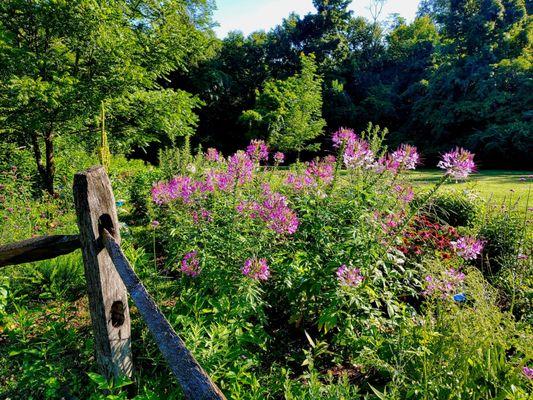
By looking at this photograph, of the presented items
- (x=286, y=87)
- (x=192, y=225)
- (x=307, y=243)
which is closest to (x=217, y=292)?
(x=192, y=225)

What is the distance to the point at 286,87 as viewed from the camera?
19.6m

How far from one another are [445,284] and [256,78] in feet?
82.3

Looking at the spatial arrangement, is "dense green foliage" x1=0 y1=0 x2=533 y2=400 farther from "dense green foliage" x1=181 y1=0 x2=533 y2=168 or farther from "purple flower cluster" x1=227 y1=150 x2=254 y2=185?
"dense green foliage" x1=181 y1=0 x2=533 y2=168

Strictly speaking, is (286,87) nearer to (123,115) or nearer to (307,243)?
(123,115)

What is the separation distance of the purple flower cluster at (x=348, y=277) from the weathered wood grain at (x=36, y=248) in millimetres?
1622

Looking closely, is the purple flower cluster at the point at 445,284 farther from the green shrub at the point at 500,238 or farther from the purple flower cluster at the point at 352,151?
the green shrub at the point at 500,238

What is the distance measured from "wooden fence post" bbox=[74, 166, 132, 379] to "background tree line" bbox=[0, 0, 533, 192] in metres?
3.43

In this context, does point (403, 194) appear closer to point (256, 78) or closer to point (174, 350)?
point (174, 350)

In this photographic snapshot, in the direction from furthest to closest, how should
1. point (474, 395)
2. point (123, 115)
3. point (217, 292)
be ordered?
point (123, 115) → point (217, 292) → point (474, 395)

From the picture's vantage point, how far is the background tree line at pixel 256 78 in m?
4.70

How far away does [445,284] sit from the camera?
2365 millimetres

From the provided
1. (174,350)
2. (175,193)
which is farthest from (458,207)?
(174,350)

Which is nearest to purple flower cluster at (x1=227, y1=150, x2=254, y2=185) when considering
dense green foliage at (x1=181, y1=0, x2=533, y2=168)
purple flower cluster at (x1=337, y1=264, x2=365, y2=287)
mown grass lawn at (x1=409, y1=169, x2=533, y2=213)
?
purple flower cluster at (x1=337, y1=264, x2=365, y2=287)

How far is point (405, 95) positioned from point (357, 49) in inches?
274
